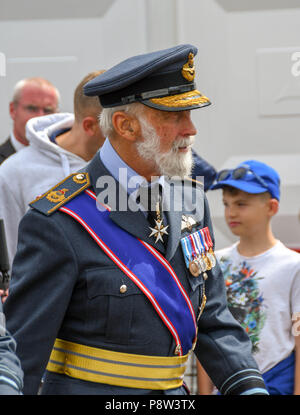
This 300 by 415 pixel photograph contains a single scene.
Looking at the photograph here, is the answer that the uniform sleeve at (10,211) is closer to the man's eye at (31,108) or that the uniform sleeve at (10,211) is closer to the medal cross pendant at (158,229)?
the man's eye at (31,108)

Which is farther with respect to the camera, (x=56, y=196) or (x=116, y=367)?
(x=56, y=196)

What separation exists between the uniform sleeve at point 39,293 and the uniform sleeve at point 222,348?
508mm

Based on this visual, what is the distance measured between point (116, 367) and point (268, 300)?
1.37 meters

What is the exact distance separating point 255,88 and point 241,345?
1.79 meters

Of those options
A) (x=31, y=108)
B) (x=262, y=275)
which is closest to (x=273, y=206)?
(x=262, y=275)

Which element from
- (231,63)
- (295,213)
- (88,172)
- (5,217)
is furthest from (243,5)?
(88,172)

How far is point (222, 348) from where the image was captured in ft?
→ 8.53

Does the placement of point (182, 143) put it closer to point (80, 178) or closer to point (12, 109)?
point (80, 178)

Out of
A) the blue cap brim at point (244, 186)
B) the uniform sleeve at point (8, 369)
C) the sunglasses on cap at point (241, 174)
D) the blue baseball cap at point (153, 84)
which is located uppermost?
the blue baseball cap at point (153, 84)

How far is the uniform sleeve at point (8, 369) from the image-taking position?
1.75 m

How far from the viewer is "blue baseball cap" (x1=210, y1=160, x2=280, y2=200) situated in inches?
152

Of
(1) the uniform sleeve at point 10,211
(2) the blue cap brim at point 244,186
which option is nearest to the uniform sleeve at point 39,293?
(1) the uniform sleeve at point 10,211
